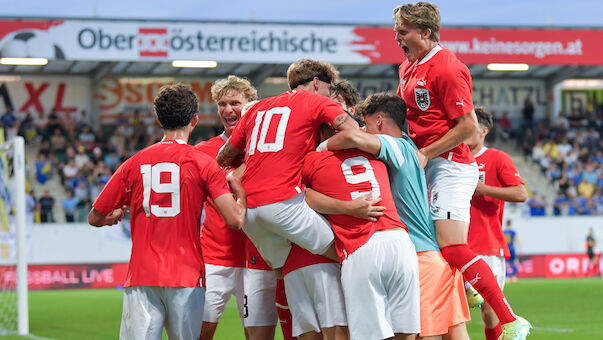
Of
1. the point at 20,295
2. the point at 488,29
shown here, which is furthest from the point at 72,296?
the point at 488,29

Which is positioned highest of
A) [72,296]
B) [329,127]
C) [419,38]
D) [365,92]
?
[365,92]

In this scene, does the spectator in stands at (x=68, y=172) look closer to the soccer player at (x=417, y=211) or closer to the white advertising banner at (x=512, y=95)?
the white advertising banner at (x=512, y=95)

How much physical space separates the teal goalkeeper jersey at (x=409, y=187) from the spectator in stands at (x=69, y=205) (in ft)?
61.7

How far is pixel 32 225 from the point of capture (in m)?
22.4

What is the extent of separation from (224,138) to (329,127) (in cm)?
164

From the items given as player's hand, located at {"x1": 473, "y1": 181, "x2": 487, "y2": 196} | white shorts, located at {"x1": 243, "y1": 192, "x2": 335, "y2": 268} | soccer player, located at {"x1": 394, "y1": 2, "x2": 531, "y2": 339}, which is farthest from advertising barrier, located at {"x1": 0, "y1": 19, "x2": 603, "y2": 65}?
white shorts, located at {"x1": 243, "y1": 192, "x2": 335, "y2": 268}

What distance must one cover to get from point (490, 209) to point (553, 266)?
63.2 ft

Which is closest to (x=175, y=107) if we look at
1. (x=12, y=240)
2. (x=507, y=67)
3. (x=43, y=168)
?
(x=12, y=240)

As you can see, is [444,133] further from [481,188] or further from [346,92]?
[481,188]

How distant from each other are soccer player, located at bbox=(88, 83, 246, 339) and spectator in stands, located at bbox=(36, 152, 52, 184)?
2229cm

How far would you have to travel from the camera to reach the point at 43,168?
87.0ft

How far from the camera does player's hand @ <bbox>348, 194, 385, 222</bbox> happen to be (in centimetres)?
516

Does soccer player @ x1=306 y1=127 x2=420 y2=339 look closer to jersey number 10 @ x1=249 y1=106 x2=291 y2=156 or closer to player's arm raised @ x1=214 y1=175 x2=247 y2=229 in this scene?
jersey number 10 @ x1=249 y1=106 x2=291 y2=156

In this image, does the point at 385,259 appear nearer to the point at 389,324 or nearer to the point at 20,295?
the point at 389,324
